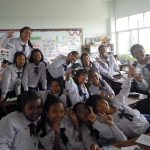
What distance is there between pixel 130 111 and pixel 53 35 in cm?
637

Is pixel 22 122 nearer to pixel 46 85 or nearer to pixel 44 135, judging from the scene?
pixel 44 135

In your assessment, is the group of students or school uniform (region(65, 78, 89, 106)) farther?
school uniform (region(65, 78, 89, 106))

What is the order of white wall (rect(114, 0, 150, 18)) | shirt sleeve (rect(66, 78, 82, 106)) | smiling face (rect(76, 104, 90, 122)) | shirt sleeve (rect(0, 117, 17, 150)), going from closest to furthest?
shirt sleeve (rect(0, 117, 17, 150)) → smiling face (rect(76, 104, 90, 122)) → shirt sleeve (rect(66, 78, 82, 106)) → white wall (rect(114, 0, 150, 18))

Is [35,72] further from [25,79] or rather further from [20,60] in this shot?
[20,60]

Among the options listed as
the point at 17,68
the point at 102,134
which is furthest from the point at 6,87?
the point at 102,134

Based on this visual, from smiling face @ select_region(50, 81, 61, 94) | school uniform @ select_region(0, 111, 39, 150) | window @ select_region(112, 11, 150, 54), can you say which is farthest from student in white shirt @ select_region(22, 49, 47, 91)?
window @ select_region(112, 11, 150, 54)

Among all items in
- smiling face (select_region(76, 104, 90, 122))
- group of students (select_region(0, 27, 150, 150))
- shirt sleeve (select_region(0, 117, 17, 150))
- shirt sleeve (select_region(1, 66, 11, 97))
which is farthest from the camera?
shirt sleeve (select_region(1, 66, 11, 97))

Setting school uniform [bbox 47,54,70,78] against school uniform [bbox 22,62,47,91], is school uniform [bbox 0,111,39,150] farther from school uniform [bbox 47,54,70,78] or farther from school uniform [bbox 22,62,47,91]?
school uniform [bbox 22,62,47,91]

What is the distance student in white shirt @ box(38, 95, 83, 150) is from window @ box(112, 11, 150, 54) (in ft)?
21.4

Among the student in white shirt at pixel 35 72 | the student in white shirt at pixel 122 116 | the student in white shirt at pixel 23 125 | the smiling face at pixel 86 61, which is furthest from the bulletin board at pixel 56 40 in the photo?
the student in white shirt at pixel 23 125

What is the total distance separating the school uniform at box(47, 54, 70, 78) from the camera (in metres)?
3.61

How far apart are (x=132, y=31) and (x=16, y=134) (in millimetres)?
7753

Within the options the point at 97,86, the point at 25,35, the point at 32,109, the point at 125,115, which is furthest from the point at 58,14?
the point at 32,109

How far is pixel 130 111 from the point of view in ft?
7.93
